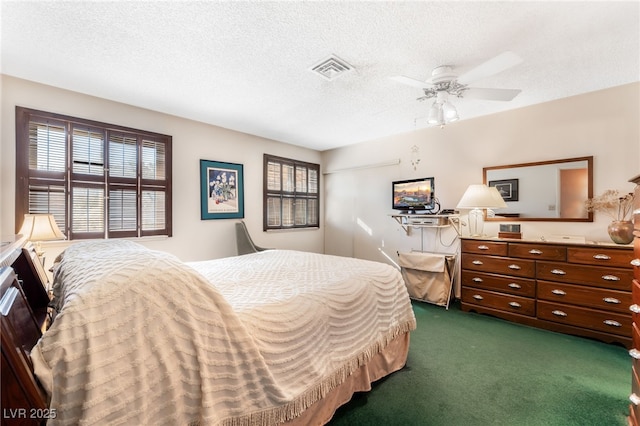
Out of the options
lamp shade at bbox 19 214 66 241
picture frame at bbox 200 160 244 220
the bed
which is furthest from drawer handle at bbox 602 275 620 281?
lamp shade at bbox 19 214 66 241

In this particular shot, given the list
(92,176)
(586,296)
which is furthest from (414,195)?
(92,176)

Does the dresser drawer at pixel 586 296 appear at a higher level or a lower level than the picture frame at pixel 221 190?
lower

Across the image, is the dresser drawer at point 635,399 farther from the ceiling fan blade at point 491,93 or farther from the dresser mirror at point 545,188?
the dresser mirror at point 545,188

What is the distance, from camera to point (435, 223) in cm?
394

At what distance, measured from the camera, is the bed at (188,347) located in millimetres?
Answer: 827

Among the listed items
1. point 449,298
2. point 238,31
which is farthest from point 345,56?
point 449,298

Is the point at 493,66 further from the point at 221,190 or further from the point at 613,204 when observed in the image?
the point at 221,190

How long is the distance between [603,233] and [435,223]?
67.6 inches

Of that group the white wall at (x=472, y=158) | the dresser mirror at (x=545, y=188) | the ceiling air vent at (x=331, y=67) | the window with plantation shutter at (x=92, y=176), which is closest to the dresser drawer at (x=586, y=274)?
the white wall at (x=472, y=158)

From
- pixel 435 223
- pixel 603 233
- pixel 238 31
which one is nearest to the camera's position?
pixel 238 31

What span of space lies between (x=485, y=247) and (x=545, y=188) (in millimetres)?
998

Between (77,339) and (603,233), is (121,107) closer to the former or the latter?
(77,339)

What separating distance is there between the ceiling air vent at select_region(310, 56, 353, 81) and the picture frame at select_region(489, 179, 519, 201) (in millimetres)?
2574

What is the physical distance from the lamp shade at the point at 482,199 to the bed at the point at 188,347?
84.7 inches
